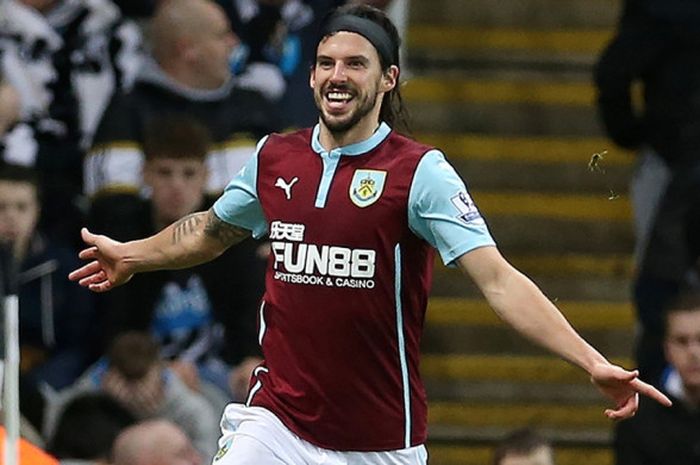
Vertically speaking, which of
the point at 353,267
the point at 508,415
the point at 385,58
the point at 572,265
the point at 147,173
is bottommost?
the point at 508,415

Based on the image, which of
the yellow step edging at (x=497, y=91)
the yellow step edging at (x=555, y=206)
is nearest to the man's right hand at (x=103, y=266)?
the yellow step edging at (x=555, y=206)

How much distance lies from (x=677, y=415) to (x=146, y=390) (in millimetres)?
2226

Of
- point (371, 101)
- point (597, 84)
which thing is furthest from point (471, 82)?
point (371, 101)

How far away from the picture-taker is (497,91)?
11.5 meters

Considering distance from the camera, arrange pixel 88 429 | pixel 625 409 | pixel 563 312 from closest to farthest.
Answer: pixel 625 409 < pixel 88 429 < pixel 563 312

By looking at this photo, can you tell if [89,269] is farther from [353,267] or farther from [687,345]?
[687,345]

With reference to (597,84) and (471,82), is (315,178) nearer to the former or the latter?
(597,84)

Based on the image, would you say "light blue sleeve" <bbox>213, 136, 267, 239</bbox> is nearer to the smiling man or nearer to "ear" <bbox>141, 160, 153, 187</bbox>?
the smiling man

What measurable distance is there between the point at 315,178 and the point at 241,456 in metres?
0.84

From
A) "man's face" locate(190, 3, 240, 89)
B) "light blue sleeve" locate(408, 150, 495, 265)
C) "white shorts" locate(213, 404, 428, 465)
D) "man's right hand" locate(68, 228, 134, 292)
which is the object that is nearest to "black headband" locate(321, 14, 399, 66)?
"light blue sleeve" locate(408, 150, 495, 265)

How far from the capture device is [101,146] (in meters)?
9.45

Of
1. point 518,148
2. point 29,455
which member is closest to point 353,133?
point 29,455

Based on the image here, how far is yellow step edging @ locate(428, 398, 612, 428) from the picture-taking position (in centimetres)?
1048

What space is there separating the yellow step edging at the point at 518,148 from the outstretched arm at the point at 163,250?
4.47 m
